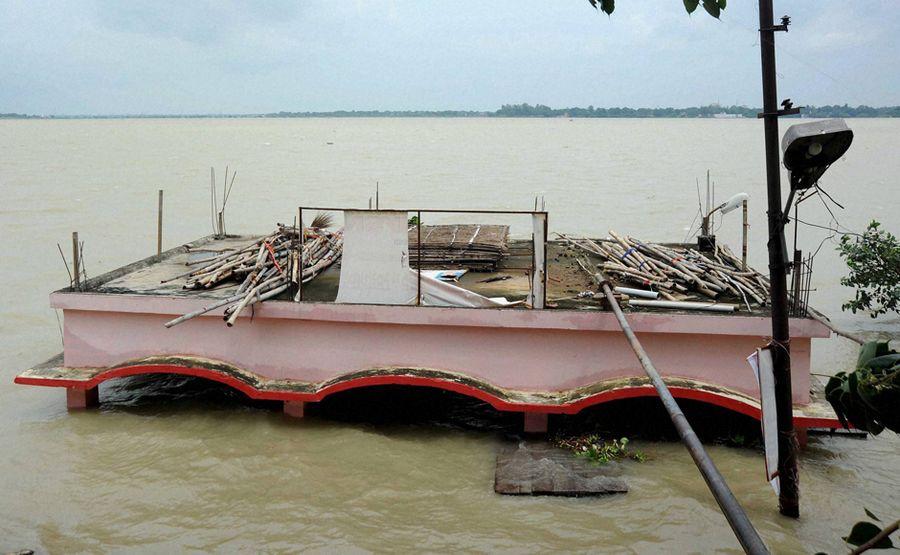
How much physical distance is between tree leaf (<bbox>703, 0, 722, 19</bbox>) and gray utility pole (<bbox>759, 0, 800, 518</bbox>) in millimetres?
3497

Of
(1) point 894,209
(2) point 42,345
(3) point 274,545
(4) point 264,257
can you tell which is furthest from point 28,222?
(1) point 894,209

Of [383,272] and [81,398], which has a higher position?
[383,272]

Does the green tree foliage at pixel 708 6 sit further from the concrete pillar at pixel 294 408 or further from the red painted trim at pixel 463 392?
the concrete pillar at pixel 294 408

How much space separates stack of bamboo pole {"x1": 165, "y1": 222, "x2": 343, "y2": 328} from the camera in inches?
327

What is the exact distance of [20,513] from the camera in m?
7.46

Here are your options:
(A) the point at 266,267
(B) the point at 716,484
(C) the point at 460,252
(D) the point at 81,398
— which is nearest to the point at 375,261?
(A) the point at 266,267

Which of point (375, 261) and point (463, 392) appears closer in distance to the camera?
point (463, 392)

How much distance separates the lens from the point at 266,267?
31.6ft

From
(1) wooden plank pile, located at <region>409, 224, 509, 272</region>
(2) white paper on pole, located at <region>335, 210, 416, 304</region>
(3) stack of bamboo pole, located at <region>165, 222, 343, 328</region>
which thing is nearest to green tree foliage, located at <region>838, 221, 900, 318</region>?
(1) wooden plank pile, located at <region>409, 224, 509, 272</region>

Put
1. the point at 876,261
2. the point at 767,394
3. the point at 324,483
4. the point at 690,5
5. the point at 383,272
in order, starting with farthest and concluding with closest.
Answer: the point at 876,261 → the point at 383,272 → the point at 324,483 → the point at 767,394 → the point at 690,5

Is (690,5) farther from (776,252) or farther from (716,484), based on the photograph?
(776,252)

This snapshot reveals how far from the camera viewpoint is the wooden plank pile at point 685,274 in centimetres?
888

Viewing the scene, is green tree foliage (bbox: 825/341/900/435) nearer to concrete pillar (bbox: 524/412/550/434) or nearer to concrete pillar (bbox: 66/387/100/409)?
concrete pillar (bbox: 524/412/550/434)

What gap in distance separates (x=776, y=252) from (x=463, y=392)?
10.6 feet
